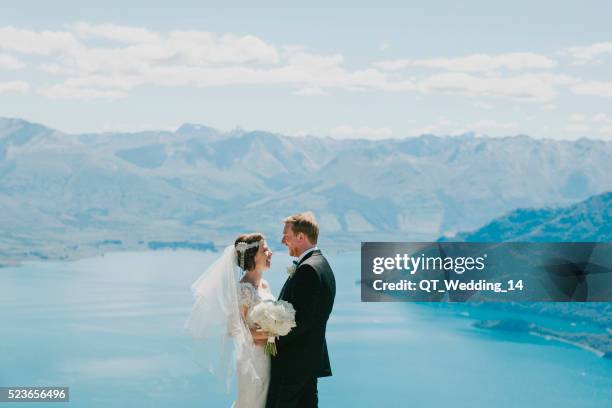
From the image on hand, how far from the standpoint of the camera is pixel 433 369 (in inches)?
2290

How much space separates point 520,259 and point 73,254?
3443 inches

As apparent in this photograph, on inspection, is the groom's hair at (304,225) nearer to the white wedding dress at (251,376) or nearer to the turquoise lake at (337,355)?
the white wedding dress at (251,376)

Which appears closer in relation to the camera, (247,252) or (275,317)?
(275,317)

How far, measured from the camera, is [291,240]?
13.1 ft

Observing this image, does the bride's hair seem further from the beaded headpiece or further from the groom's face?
the groom's face

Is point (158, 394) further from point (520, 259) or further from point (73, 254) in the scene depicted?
point (73, 254)

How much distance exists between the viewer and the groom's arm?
13.0ft

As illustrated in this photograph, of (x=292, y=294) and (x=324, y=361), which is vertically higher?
(x=292, y=294)

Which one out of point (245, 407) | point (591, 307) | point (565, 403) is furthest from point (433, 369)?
point (245, 407)

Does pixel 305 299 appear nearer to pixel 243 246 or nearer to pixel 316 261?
pixel 316 261

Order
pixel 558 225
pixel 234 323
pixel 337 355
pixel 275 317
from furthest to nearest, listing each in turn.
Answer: pixel 558 225 → pixel 337 355 → pixel 234 323 → pixel 275 317

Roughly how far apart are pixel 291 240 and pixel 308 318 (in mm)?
379

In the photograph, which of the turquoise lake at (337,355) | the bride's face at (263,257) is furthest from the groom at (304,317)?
the turquoise lake at (337,355)

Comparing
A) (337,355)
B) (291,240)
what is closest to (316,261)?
(291,240)
